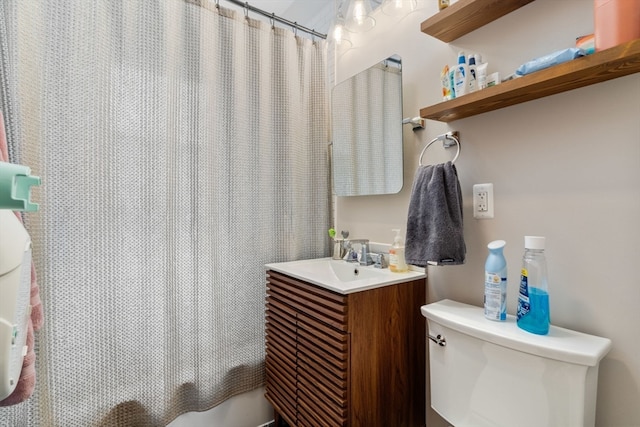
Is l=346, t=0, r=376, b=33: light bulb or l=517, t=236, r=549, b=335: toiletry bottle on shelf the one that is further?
l=346, t=0, r=376, b=33: light bulb

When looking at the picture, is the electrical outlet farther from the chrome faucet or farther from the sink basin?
the chrome faucet

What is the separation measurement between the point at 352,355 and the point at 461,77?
3.30 feet

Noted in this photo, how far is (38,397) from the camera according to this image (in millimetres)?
1018

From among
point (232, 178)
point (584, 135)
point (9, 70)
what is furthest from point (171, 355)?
point (584, 135)

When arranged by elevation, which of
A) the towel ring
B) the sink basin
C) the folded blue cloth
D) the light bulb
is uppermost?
the light bulb

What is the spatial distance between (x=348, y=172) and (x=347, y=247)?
41 cm

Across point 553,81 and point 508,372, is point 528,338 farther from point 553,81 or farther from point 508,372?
point 553,81

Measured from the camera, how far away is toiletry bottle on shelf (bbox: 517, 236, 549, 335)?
0.76m

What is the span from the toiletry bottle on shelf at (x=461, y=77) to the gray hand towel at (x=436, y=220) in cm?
24

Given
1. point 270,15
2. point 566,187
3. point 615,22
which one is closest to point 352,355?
point 566,187

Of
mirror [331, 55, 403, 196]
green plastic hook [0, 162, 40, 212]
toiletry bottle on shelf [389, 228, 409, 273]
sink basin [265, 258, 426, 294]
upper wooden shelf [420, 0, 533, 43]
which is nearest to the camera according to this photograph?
green plastic hook [0, 162, 40, 212]

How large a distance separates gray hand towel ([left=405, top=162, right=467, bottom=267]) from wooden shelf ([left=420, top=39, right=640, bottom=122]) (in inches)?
7.9

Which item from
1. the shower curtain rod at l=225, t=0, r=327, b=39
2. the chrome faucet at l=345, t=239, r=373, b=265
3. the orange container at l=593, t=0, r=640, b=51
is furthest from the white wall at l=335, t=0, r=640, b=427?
the shower curtain rod at l=225, t=0, r=327, b=39

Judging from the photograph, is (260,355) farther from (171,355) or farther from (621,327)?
(621,327)
